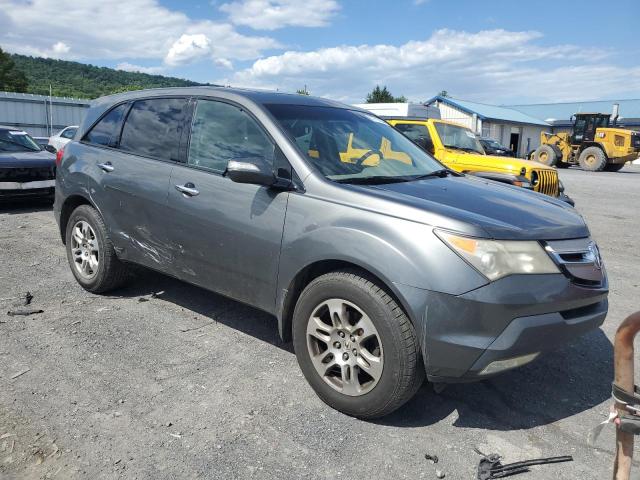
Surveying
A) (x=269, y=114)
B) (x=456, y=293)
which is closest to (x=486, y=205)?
(x=456, y=293)

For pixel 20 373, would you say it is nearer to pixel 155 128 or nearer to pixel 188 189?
pixel 188 189

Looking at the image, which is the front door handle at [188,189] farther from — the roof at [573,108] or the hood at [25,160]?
the roof at [573,108]

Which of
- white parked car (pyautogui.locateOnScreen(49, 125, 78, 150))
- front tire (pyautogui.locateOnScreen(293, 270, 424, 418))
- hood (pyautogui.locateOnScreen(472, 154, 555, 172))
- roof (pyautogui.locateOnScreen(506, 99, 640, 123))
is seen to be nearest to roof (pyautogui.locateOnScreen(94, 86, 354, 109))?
front tire (pyautogui.locateOnScreen(293, 270, 424, 418))

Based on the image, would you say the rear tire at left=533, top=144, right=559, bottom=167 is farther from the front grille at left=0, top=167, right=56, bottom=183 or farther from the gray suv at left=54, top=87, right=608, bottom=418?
the gray suv at left=54, top=87, right=608, bottom=418

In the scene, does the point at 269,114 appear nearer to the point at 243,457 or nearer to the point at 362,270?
the point at 362,270

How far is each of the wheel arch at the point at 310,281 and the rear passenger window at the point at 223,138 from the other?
80cm

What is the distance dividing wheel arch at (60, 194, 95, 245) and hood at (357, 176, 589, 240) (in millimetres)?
3068

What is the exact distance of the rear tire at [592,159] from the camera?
27.2 m

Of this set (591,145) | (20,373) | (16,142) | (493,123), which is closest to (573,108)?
(493,123)

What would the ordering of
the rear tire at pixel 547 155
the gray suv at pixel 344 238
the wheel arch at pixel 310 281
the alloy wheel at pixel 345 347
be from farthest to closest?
the rear tire at pixel 547 155, the alloy wheel at pixel 345 347, the wheel arch at pixel 310 281, the gray suv at pixel 344 238

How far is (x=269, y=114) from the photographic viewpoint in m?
3.66

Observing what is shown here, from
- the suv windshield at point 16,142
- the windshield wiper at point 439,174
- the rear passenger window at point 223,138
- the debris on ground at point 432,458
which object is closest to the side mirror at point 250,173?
the rear passenger window at point 223,138

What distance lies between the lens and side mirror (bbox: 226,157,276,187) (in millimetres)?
3297

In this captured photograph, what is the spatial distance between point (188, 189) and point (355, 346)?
1.74 m
